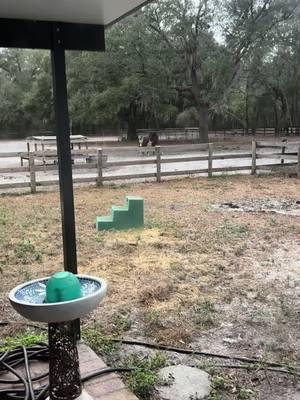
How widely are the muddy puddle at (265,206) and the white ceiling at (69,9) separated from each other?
223 inches

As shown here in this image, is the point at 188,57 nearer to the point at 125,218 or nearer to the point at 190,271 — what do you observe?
the point at 125,218

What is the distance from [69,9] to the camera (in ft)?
7.99

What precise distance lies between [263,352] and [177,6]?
77.8 ft

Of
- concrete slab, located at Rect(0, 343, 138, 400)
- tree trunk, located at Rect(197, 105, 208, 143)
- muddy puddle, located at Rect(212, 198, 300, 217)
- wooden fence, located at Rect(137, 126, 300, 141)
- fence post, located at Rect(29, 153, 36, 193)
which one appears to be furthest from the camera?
wooden fence, located at Rect(137, 126, 300, 141)

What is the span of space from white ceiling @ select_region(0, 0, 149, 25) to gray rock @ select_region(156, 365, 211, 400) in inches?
80.9

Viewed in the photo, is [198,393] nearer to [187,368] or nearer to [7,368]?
[187,368]

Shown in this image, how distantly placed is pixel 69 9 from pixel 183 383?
2.11 metres

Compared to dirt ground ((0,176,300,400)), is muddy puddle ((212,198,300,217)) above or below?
above

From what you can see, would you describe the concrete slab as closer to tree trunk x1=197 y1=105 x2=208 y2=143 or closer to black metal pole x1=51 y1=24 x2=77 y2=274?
black metal pole x1=51 y1=24 x2=77 y2=274

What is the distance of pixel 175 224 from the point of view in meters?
6.84

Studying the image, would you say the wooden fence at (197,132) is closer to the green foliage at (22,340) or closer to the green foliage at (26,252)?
the green foliage at (26,252)

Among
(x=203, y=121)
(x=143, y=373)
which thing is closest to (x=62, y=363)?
(x=143, y=373)

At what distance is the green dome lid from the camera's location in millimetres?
1827

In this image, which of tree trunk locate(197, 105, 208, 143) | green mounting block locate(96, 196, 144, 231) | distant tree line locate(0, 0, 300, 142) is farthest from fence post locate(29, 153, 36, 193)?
tree trunk locate(197, 105, 208, 143)
